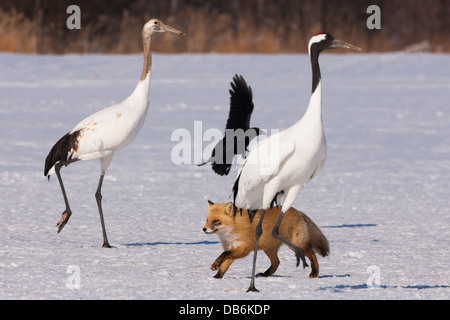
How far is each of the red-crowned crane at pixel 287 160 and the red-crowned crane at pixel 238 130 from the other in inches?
46.5

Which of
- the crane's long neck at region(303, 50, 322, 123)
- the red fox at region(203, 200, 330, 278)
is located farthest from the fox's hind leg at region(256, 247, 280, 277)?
the crane's long neck at region(303, 50, 322, 123)

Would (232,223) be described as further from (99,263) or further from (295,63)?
(295,63)

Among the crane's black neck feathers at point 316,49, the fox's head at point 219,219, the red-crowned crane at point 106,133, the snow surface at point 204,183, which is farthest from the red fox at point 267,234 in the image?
the red-crowned crane at point 106,133

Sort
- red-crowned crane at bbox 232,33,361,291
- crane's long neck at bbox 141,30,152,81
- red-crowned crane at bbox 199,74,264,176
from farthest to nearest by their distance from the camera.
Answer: crane's long neck at bbox 141,30,152,81, red-crowned crane at bbox 199,74,264,176, red-crowned crane at bbox 232,33,361,291

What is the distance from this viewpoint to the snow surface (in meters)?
6.48

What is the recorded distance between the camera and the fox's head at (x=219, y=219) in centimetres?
677

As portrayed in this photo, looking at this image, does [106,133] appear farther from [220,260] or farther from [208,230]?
[220,260]

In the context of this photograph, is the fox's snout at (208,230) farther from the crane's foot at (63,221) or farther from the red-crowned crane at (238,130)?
the crane's foot at (63,221)

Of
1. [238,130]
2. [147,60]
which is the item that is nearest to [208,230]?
[238,130]

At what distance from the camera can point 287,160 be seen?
6.09 meters

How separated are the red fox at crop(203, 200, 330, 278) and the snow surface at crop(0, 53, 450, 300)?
0.18 m

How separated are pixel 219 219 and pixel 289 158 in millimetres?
981

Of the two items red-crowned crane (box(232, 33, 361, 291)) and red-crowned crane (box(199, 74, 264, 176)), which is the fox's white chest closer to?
red-crowned crane (box(232, 33, 361, 291))
